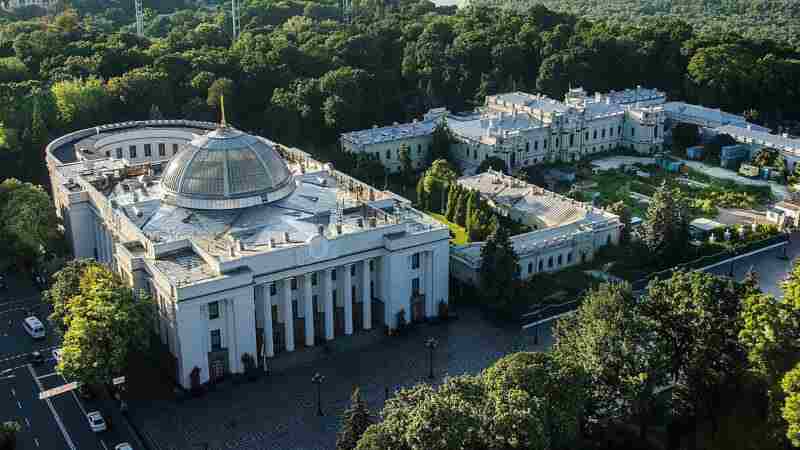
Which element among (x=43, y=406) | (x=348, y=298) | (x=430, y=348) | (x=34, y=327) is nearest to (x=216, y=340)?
(x=348, y=298)

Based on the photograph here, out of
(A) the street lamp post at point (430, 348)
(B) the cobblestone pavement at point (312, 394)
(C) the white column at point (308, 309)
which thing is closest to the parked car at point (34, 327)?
(B) the cobblestone pavement at point (312, 394)

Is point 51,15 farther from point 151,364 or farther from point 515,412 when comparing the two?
point 515,412

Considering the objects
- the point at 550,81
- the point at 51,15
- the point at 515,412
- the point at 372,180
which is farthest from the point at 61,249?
the point at 51,15

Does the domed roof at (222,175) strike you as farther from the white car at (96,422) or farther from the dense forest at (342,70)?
the dense forest at (342,70)

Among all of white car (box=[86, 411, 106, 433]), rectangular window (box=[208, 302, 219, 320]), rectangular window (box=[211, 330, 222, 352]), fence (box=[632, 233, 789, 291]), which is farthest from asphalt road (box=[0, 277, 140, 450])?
fence (box=[632, 233, 789, 291])

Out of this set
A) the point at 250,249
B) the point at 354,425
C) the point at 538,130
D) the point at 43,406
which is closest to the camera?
the point at 354,425

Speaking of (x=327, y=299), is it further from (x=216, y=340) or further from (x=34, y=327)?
(x=34, y=327)

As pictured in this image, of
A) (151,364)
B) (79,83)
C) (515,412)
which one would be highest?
(79,83)
